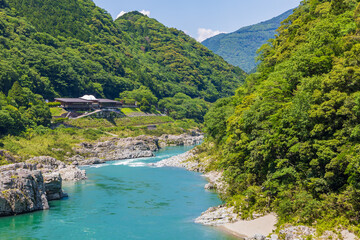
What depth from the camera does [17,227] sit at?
32031mm

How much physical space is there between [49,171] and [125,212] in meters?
16.3

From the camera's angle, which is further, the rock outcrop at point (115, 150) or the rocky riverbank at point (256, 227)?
the rock outcrop at point (115, 150)

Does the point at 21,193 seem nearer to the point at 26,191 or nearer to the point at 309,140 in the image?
the point at 26,191

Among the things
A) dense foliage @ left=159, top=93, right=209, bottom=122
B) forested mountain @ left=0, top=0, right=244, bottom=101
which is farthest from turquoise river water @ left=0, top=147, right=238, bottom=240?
dense foliage @ left=159, top=93, right=209, bottom=122

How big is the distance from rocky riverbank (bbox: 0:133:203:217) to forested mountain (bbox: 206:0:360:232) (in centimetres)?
1889

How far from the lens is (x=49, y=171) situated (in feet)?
158

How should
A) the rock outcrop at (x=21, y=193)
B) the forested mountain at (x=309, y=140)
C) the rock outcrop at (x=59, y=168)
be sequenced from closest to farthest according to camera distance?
the forested mountain at (x=309, y=140) → the rock outcrop at (x=21, y=193) → the rock outcrop at (x=59, y=168)

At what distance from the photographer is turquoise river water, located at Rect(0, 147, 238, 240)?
99.0 ft

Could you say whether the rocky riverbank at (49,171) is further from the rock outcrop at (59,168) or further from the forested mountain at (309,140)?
the forested mountain at (309,140)

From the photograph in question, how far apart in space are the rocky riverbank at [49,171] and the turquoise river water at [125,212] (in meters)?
1.23

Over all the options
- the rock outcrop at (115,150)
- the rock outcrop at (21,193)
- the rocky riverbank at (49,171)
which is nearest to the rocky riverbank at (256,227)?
the rock outcrop at (21,193)

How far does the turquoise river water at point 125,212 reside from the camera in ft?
99.0

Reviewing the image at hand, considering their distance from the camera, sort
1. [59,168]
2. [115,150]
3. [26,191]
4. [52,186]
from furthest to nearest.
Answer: [115,150], [59,168], [52,186], [26,191]

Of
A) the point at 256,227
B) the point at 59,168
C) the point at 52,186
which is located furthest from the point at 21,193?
the point at 59,168
